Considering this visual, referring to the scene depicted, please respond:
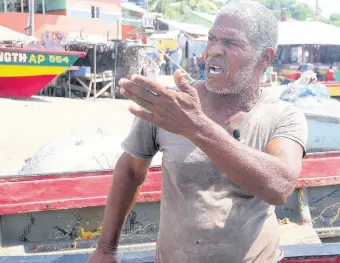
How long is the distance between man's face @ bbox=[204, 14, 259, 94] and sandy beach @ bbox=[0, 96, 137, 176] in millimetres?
6813

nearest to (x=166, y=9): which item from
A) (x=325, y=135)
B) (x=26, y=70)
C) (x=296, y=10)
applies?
(x=26, y=70)

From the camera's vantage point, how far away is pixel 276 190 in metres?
1.39

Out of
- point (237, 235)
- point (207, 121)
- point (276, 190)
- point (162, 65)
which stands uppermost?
point (207, 121)

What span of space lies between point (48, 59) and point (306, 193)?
12.5m

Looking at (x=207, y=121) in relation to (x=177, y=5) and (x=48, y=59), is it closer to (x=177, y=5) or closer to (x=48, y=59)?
(x=48, y=59)

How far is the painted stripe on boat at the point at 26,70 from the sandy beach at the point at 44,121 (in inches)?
32.2

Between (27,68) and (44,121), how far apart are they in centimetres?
312

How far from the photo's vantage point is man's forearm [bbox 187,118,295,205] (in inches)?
51.0

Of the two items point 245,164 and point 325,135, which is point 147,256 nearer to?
point 245,164

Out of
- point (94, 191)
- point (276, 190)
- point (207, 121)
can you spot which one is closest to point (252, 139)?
point (276, 190)

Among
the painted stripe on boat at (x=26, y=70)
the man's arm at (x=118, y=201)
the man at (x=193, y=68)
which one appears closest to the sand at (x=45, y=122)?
the painted stripe on boat at (x=26, y=70)

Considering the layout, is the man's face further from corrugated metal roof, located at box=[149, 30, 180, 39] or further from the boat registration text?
corrugated metal roof, located at box=[149, 30, 180, 39]

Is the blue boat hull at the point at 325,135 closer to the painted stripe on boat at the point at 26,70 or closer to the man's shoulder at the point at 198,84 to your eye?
the man's shoulder at the point at 198,84

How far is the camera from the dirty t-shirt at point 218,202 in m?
1.61
